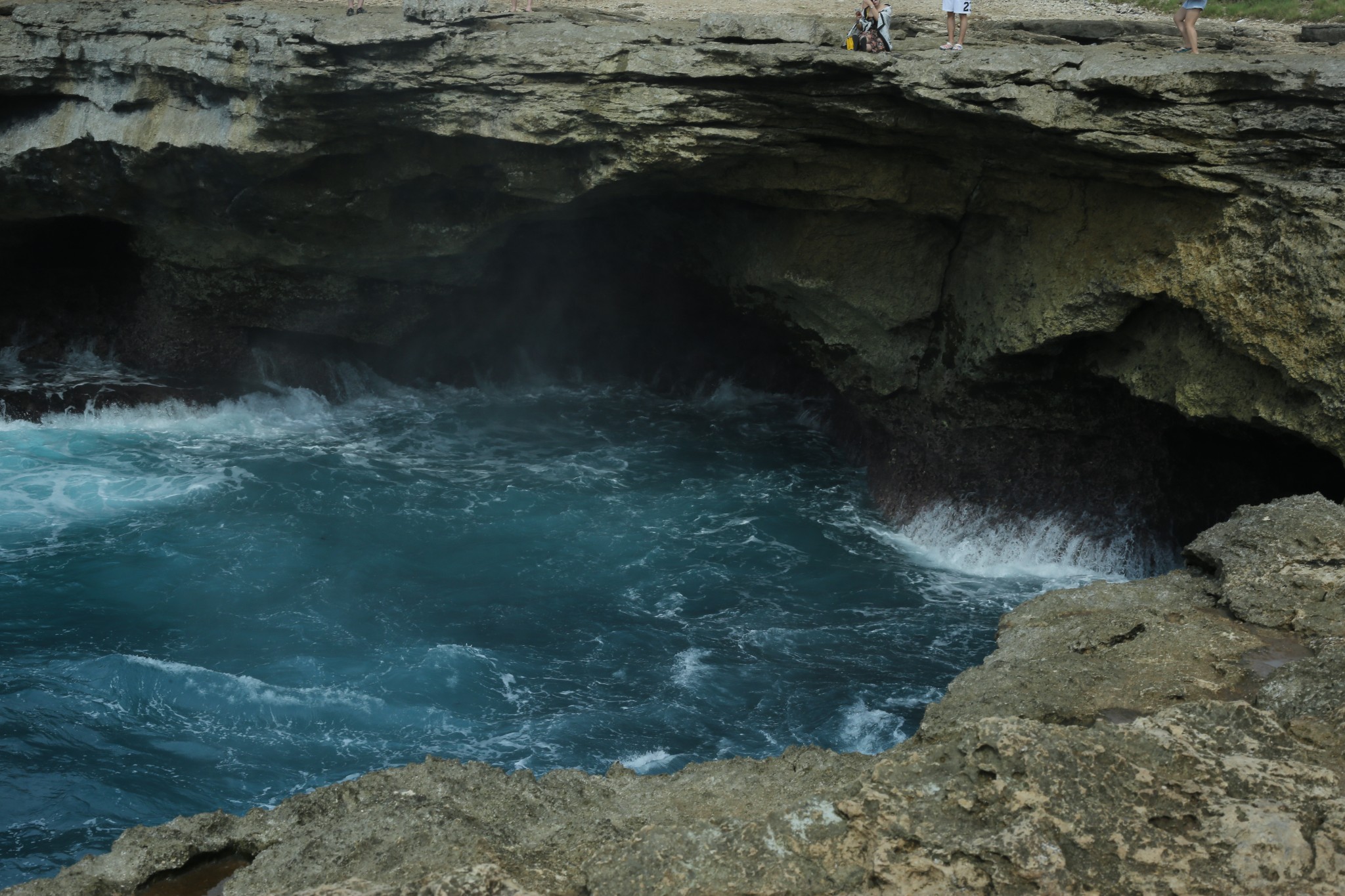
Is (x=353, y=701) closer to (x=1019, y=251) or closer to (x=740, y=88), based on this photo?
(x=740, y=88)

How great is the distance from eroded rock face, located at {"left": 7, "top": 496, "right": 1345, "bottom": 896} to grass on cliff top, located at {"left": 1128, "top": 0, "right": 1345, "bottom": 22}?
37.9 feet

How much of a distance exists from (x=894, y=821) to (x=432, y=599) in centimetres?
918

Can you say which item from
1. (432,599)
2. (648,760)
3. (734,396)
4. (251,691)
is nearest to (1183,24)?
(648,760)

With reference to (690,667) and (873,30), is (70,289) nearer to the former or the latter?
(690,667)

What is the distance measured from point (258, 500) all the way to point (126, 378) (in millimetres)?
5222

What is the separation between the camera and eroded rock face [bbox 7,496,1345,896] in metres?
5.38

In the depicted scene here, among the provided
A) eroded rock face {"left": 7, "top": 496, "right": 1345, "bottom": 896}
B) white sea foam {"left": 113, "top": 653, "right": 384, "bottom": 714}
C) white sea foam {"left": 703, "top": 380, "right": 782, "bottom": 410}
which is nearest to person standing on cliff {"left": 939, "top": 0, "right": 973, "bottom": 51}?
eroded rock face {"left": 7, "top": 496, "right": 1345, "bottom": 896}

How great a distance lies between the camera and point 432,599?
45.8 ft

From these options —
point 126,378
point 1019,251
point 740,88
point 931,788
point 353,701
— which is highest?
point 740,88

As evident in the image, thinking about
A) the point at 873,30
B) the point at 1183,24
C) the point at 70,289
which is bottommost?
the point at 70,289

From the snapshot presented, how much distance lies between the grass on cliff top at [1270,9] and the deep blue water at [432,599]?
781cm

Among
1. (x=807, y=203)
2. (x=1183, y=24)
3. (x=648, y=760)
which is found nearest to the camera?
(x=648, y=760)

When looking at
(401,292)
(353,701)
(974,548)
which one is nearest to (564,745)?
(353,701)

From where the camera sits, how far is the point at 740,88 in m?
13.9
